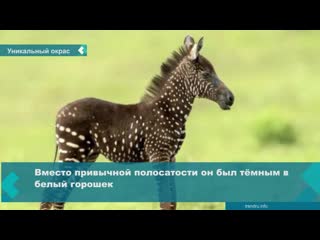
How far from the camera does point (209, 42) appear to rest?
16219mm

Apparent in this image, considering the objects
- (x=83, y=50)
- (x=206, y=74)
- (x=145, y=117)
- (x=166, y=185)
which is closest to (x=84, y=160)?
(x=145, y=117)

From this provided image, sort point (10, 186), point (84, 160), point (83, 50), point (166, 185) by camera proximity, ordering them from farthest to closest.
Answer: point (83, 50) → point (10, 186) → point (84, 160) → point (166, 185)

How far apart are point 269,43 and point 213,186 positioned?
2.42 m

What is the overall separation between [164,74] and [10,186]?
2.40 metres

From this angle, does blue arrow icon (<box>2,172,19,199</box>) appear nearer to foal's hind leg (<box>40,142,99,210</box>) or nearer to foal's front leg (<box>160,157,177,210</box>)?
foal's hind leg (<box>40,142,99,210</box>)

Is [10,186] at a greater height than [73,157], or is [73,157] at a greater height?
[73,157]

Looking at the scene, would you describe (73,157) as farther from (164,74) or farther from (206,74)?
(206,74)

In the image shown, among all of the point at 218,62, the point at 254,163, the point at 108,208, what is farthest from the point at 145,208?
the point at 218,62

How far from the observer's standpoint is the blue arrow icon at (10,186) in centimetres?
1575

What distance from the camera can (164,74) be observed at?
51.6 feet

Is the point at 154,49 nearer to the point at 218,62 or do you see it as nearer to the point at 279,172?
the point at 218,62

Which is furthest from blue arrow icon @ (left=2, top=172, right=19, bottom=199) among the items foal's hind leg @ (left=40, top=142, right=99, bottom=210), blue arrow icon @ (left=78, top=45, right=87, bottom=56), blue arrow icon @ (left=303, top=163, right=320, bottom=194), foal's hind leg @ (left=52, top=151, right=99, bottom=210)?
blue arrow icon @ (left=303, top=163, right=320, bottom=194)

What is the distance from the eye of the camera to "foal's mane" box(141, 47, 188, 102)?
619 inches

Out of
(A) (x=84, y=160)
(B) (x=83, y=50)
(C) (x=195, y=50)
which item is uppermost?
(B) (x=83, y=50)
